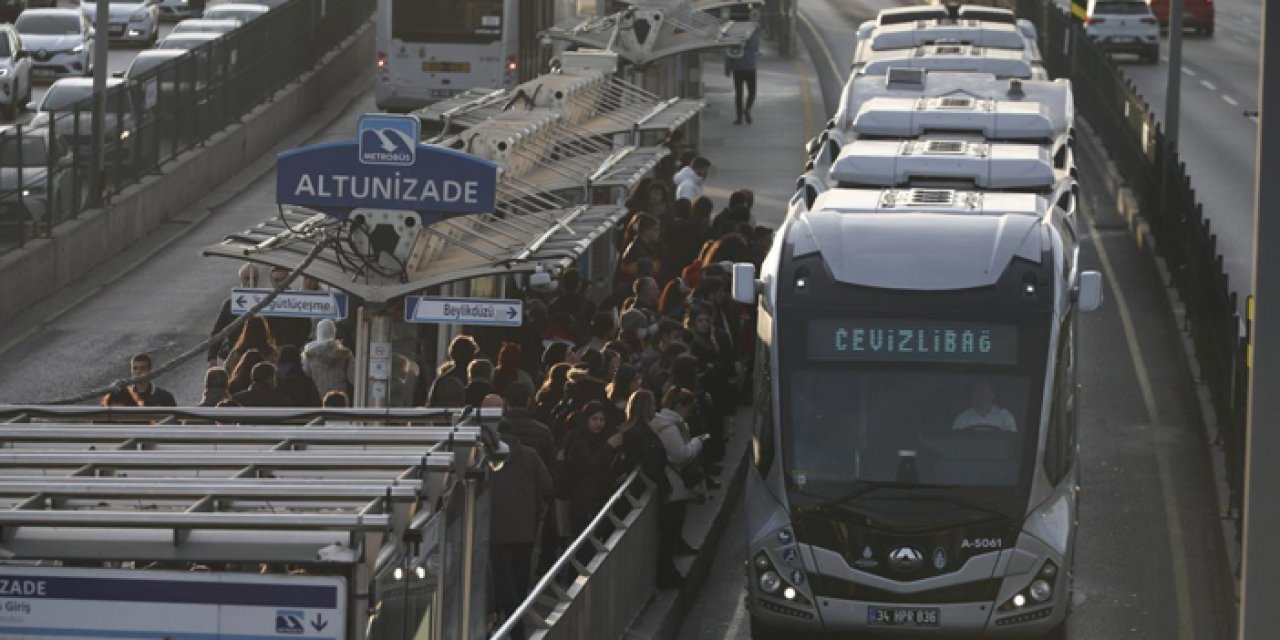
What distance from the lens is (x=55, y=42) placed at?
5156 cm

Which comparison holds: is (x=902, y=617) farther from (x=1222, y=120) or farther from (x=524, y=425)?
(x=1222, y=120)

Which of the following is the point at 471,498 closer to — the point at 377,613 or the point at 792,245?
the point at 377,613

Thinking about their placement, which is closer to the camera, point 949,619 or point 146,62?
point 949,619

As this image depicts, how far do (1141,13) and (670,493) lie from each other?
46291 mm

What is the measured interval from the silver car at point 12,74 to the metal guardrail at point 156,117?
5.18 metres

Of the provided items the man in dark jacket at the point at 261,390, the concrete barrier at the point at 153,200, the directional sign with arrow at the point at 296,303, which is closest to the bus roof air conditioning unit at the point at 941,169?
the directional sign with arrow at the point at 296,303

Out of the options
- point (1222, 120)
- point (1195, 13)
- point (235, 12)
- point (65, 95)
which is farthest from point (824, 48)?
point (65, 95)

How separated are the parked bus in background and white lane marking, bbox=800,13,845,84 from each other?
10400 millimetres

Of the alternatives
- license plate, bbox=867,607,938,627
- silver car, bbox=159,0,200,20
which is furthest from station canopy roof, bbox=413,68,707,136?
silver car, bbox=159,0,200,20

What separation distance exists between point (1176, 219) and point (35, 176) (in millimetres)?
13602

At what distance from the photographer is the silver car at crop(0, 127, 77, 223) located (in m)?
28.7

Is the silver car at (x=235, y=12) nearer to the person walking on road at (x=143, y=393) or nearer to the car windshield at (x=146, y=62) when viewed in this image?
the car windshield at (x=146, y=62)

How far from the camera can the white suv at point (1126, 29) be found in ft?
197

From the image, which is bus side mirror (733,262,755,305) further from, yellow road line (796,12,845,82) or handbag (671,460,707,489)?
yellow road line (796,12,845,82)
